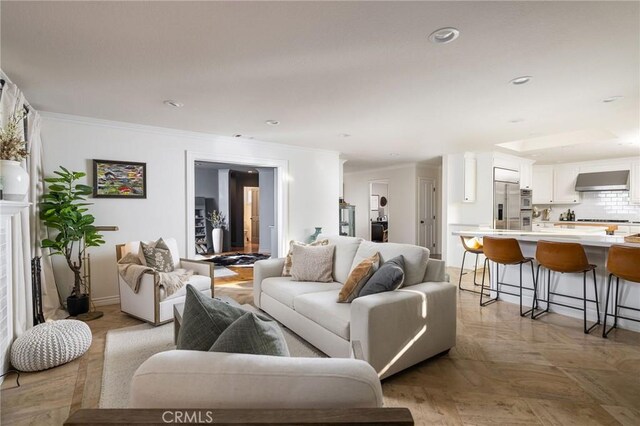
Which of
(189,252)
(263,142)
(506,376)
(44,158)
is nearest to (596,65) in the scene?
(506,376)

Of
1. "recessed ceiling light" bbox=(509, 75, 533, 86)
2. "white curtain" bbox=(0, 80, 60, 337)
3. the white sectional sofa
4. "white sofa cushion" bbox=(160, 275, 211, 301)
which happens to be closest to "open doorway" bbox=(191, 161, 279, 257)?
"white sofa cushion" bbox=(160, 275, 211, 301)

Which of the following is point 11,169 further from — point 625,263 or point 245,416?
point 625,263

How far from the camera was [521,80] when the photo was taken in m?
2.67

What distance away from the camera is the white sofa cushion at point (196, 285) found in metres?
3.18

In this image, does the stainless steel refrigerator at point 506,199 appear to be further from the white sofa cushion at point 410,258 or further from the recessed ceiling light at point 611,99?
the white sofa cushion at point 410,258

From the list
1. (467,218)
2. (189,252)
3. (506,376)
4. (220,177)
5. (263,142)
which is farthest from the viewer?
(220,177)

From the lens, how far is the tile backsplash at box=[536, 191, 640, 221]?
22.5 feet

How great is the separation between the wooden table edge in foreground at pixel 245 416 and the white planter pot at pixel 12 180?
2224 mm

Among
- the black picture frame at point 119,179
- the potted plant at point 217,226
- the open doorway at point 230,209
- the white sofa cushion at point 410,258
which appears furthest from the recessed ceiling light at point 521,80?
the potted plant at point 217,226

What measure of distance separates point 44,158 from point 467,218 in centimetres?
689

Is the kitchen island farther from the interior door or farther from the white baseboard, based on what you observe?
the white baseboard

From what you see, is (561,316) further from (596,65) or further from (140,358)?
(140,358)

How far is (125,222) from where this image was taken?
4094mm

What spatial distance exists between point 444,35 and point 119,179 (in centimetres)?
398
